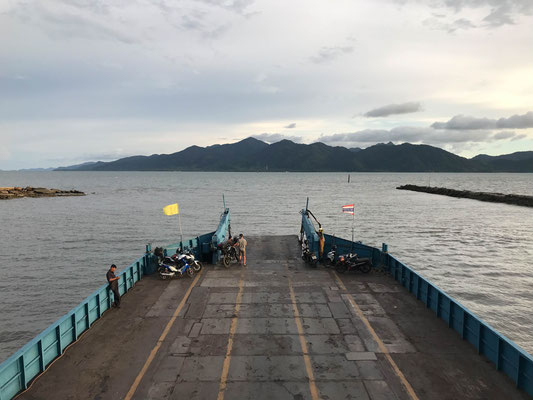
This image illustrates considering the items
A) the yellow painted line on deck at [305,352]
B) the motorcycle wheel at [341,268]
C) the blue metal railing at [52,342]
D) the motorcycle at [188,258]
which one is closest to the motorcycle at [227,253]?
the motorcycle at [188,258]

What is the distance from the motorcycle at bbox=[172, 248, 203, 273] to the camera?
18953 mm

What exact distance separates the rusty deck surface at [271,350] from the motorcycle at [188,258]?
2.09 meters

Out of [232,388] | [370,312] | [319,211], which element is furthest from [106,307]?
[319,211]

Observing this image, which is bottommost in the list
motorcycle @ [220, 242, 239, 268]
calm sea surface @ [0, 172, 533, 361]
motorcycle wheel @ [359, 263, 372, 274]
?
calm sea surface @ [0, 172, 533, 361]

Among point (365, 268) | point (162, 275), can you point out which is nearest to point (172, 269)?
point (162, 275)

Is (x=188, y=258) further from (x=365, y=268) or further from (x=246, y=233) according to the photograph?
(x=246, y=233)

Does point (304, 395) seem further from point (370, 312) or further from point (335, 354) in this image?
point (370, 312)

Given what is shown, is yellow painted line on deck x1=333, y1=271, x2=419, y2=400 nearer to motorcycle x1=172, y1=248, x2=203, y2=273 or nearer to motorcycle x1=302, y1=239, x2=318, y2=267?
motorcycle x1=302, y1=239, x2=318, y2=267

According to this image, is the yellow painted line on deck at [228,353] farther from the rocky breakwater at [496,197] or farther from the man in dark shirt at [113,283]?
the rocky breakwater at [496,197]

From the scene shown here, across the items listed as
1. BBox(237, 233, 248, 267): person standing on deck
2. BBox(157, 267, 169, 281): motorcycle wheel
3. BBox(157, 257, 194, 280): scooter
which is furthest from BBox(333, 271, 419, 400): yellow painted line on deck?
Result: BBox(157, 267, 169, 281): motorcycle wheel

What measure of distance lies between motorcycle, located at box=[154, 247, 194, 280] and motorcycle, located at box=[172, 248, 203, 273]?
0.40ft

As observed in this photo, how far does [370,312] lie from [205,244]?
1079 cm

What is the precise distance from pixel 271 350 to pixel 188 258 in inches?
353

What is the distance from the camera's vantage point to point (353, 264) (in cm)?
1908
